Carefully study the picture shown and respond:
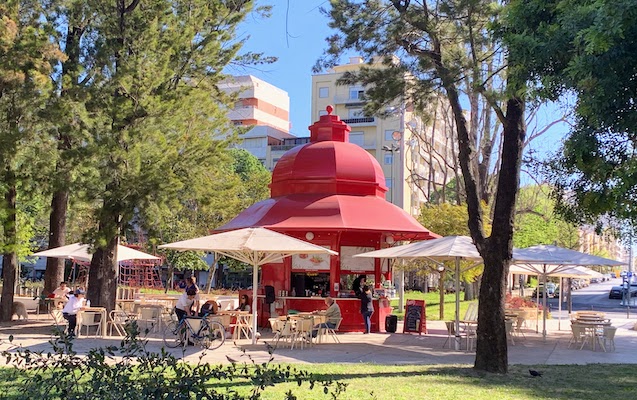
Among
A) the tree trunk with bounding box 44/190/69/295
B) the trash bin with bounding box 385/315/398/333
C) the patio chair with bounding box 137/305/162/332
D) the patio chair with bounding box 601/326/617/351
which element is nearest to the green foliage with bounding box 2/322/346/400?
the patio chair with bounding box 137/305/162/332

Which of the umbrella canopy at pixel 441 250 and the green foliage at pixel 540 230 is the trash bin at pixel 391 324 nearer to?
the umbrella canopy at pixel 441 250

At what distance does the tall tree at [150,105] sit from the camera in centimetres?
1622

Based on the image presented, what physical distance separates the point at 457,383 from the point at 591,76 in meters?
6.07

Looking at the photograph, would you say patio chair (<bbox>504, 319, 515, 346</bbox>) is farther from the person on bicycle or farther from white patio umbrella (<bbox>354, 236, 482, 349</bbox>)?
the person on bicycle

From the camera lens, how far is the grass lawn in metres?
9.35

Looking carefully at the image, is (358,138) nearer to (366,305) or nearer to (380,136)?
(380,136)

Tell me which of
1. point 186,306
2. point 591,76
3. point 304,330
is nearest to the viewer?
point 591,76

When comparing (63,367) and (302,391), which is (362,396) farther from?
(63,367)

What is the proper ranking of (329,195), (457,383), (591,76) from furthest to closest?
(329,195)
(457,383)
(591,76)

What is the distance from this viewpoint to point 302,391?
9438mm

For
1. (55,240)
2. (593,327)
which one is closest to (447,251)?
(593,327)

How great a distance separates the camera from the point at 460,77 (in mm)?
12727

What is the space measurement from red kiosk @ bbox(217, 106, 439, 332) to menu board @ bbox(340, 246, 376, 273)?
31mm

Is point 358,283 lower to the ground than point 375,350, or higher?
higher
